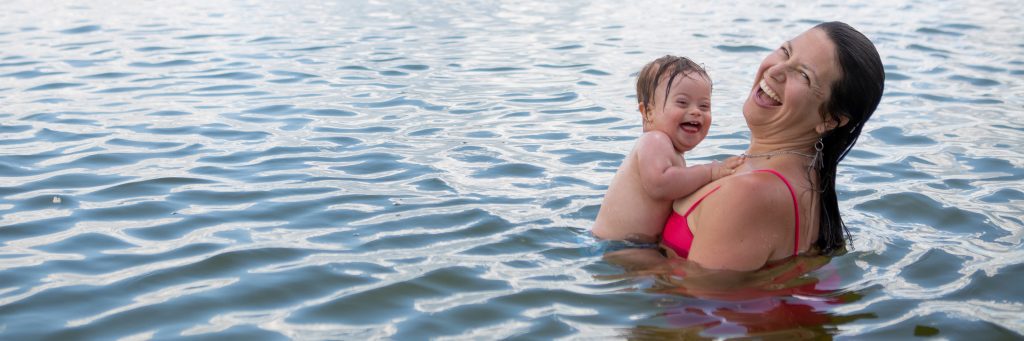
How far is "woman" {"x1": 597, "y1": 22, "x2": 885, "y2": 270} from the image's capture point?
13.1 ft

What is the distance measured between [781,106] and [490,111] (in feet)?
15.7

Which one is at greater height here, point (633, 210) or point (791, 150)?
point (791, 150)

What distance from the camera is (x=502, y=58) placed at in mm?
11828

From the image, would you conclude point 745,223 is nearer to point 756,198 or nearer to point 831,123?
point 756,198

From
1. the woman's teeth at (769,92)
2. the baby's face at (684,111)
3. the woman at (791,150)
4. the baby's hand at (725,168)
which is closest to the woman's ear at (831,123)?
the woman at (791,150)

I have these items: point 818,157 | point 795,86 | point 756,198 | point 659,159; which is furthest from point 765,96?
point 659,159

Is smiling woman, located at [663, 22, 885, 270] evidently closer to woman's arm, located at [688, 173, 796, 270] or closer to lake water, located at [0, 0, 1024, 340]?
woman's arm, located at [688, 173, 796, 270]

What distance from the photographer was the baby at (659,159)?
457 centimetres

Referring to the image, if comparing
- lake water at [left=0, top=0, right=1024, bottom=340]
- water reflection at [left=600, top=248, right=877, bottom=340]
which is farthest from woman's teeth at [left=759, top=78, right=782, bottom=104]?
lake water at [left=0, top=0, right=1024, bottom=340]

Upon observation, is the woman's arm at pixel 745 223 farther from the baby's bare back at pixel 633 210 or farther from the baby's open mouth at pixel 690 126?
the baby's open mouth at pixel 690 126

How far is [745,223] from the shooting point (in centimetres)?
408

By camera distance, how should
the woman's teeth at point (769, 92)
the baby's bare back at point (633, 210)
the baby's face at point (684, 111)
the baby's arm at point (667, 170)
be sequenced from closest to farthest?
the woman's teeth at point (769, 92) → the baby's arm at point (667, 170) → the baby's bare back at point (633, 210) → the baby's face at point (684, 111)

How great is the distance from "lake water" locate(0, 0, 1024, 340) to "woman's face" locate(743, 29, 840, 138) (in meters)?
0.65

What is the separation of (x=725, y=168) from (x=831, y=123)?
469mm
